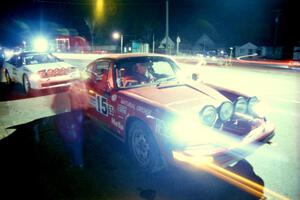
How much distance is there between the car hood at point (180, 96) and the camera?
3.78 meters

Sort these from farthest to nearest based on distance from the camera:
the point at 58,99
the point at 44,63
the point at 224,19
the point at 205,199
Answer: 1. the point at 224,19
2. the point at 44,63
3. the point at 58,99
4. the point at 205,199

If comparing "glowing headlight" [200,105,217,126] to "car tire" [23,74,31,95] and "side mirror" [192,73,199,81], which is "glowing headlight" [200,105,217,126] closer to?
"side mirror" [192,73,199,81]

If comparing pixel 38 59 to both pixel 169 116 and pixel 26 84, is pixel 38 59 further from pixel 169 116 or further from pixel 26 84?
pixel 169 116

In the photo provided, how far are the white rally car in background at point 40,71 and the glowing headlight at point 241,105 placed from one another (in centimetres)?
582

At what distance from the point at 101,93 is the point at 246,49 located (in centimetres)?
5057

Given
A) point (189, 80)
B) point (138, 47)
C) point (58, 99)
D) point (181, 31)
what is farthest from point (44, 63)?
point (181, 31)

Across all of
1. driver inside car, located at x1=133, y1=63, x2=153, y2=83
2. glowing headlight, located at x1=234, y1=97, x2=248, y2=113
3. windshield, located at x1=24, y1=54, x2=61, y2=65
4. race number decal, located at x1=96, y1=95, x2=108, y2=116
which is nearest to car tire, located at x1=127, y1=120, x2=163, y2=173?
race number decal, located at x1=96, y1=95, x2=108, y2=116

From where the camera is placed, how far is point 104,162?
14.4 feet

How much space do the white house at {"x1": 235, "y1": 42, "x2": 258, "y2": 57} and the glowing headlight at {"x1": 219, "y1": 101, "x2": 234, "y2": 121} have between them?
163 feet

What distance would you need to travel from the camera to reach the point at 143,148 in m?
4.03

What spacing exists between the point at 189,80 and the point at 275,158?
1946mm

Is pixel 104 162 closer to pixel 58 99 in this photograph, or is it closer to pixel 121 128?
pixel 121 128

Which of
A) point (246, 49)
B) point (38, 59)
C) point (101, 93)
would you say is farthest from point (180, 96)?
point (246, 49)

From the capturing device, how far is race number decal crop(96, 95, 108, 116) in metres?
4.81
